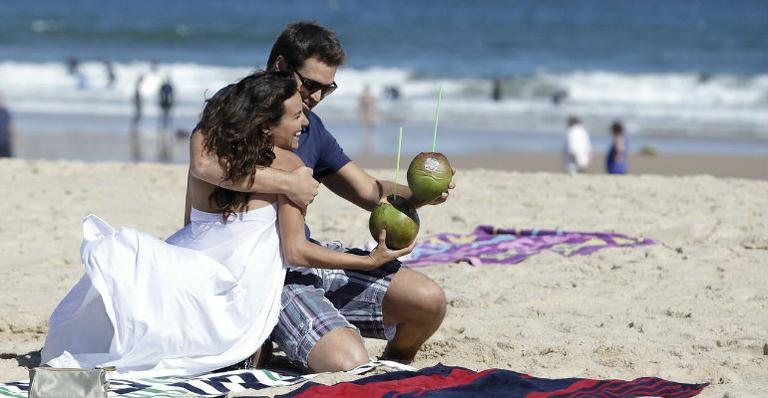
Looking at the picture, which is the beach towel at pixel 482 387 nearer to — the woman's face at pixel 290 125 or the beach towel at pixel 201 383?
the beach towel at pixel 201 383

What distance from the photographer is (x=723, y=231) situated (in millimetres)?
7668

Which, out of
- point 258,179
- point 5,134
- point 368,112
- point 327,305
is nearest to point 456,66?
point 368,112

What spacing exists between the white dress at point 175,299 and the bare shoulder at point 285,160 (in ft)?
0.52

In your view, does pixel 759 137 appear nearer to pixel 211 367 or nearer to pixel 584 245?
pixel 584 245

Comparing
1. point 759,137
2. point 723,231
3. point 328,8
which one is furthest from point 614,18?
point 723,231

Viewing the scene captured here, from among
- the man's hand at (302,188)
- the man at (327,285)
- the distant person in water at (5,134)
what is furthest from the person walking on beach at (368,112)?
the man's hand at (302,188)

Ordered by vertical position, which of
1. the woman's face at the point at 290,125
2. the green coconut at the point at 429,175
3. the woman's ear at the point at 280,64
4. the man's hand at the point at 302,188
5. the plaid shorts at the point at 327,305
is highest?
the woman's ear at the point at 280,64

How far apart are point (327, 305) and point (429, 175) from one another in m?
0.65

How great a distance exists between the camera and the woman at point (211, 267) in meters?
4.12

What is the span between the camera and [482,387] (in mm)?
4137

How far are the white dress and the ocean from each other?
12.4 metres

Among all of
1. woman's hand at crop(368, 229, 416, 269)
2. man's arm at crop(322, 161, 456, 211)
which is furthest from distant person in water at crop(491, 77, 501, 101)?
woman's hand at crop(368, 229, 416, 269)

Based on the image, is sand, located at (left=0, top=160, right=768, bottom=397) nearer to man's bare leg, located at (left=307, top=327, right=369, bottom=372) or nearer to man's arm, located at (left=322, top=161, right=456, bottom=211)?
man's bare leg, located at (left=307, top=327, right=369, bottom=372)

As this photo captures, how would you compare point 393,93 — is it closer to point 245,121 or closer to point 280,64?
point 280,64
